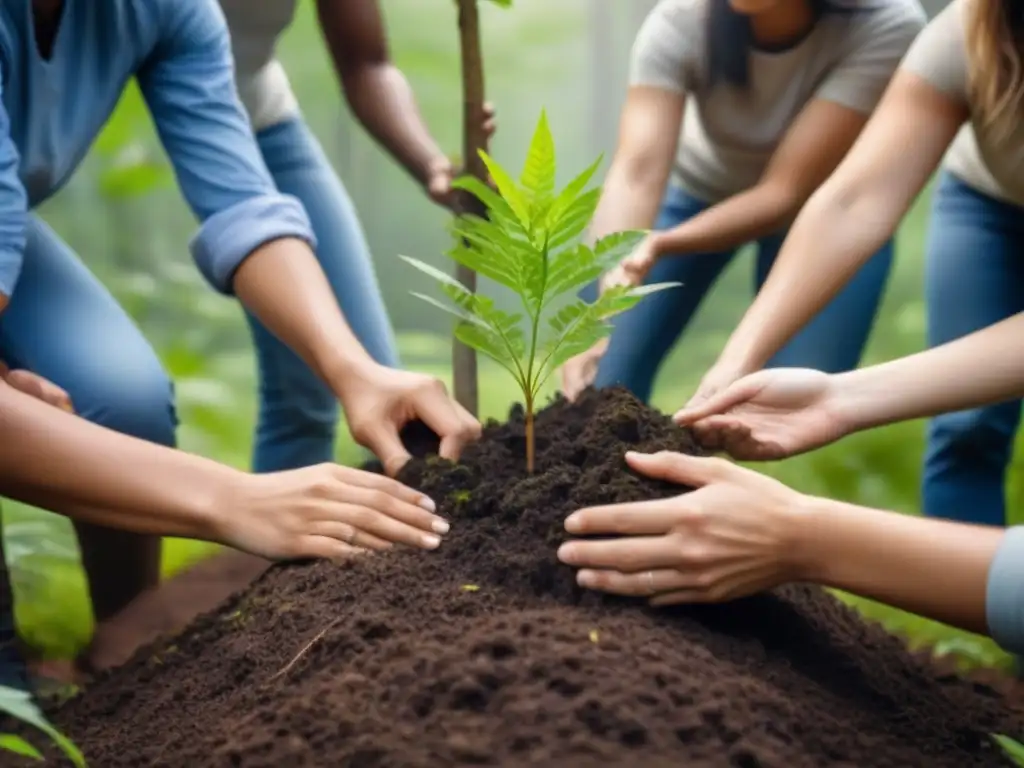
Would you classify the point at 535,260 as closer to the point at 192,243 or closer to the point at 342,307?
the point at 192,243

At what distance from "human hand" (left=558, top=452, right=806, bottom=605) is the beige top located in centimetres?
74

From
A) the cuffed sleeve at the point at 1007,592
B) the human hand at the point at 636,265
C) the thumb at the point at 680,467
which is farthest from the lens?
the human hand at the point at 636,265

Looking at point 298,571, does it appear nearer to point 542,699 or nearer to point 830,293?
point 542,699

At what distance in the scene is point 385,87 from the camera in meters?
2.06

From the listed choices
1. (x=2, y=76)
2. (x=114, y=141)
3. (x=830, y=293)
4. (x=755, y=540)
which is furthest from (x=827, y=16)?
(x=114, y=141)

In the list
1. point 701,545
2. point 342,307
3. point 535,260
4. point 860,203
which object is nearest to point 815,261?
point 860,203

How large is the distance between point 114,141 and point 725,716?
8.79 ft

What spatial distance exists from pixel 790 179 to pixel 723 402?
0.66m

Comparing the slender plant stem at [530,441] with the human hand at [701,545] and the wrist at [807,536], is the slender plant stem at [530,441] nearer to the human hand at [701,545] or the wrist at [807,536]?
the human hand at [701,545]

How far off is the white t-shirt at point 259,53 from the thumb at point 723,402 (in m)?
1.10

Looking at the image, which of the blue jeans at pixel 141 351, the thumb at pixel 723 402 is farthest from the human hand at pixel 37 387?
the thumb at pixel 723 402

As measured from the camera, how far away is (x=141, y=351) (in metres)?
1.53

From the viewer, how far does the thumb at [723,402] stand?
1260 mm

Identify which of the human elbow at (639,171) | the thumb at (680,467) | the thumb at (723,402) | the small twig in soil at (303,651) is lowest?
the small twig in soil at (303,651)
